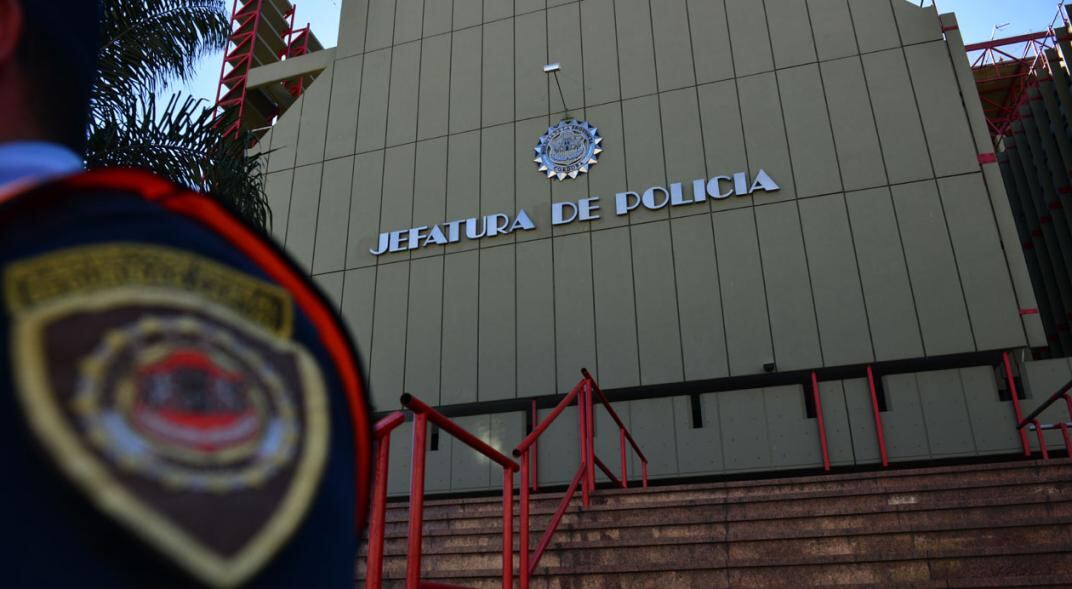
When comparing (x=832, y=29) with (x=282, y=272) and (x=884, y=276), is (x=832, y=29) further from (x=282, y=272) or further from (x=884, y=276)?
(x=282, y=272)

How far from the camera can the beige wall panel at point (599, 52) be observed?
10.7 m

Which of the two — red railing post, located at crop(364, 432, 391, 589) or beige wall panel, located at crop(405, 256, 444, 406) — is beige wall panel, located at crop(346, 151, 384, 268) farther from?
red railing post, located at crop(364, 432, 391, 589)

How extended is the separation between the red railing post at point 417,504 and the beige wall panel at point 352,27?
10022 millimetres

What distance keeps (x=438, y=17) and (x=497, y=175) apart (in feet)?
9.84

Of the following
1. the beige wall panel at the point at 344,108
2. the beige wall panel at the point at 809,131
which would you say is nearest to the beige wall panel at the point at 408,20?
the beige wall panel at the point at 344,108

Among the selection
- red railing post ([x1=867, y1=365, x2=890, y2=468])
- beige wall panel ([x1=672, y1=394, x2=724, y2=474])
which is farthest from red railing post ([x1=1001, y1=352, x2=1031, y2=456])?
beige wall panel ([x1=672, y1=394, x2=724, y2=474])

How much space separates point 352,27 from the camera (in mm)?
12484

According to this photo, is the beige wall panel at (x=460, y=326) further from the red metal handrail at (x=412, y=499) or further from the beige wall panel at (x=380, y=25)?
the red metal handrail at (x=412, y=499)

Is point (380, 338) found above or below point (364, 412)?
above

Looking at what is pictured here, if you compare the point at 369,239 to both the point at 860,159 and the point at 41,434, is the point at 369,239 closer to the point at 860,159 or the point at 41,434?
the point at 860,159

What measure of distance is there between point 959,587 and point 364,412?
3.91 metres

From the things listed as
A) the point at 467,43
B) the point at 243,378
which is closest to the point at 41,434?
the point at 243,378

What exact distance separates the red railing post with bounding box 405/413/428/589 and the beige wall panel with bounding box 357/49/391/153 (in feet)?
28.2

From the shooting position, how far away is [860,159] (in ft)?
30.5
